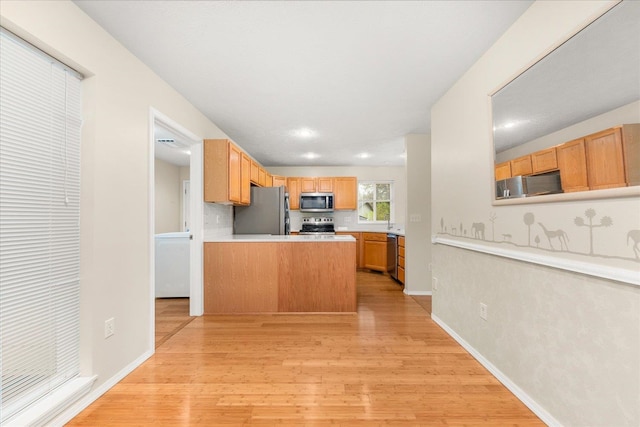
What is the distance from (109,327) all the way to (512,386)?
2641 mm

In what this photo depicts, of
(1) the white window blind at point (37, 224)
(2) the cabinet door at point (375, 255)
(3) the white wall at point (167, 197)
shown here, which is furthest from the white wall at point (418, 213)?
(3) the white wall at point (167, 197)

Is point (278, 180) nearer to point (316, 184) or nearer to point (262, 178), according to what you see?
point (316, 184)

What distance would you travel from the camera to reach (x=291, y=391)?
5.42 ft

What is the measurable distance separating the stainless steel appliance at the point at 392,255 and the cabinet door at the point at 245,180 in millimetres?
2664

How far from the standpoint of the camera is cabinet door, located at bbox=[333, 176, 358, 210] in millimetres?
6020

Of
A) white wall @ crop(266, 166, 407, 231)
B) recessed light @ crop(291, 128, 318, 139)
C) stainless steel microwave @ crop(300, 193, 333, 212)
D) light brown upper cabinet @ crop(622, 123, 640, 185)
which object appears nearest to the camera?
light brown upper cabinet @ crop(622, 123, 640, 185)

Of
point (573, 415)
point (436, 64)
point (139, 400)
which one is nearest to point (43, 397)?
point (139, 400)

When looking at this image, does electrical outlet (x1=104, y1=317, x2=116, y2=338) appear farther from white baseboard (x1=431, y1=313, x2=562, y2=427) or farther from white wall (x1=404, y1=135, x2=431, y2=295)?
white wall (x1=404, y1=135, x2=431, y2=295)

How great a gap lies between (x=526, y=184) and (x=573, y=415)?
46.3 inches

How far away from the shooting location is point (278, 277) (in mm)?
3066

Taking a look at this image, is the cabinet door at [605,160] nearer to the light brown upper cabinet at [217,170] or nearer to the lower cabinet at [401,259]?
the light brown upper cabinet at [217,170]

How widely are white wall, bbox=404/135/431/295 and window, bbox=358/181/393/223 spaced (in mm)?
2475

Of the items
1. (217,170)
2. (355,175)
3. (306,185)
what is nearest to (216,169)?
(217,170)

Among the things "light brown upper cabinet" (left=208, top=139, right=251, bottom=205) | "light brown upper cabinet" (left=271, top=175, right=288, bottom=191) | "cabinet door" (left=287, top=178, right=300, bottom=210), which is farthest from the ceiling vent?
"cabinet door" (left=287, top=178, right=300, bottom=210)
